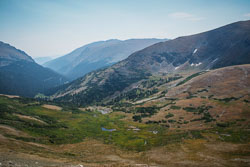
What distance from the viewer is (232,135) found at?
108 metres

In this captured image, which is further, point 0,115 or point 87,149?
point 0,115

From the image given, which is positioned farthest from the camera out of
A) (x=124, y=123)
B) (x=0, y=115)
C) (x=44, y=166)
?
(x=124, y=123)

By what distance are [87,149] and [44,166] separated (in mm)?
46698

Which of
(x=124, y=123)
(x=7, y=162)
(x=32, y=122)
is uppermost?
(x=7, y=162)

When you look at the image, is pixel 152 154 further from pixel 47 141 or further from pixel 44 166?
pixel 47 141

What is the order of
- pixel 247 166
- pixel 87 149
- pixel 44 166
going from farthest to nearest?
pixel 87 149 < pixel 247 166 < pixel 44 166

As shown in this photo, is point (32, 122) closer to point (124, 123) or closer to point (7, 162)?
point (124, 123)

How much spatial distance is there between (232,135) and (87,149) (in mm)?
86620

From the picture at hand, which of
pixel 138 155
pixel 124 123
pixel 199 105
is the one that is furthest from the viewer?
pixel 199 105

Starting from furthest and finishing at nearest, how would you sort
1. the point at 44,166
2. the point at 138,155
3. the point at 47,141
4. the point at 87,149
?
1. the point at 47,141
2. the point at 87,149
3. the point at 138,155
4. the point at 44,166

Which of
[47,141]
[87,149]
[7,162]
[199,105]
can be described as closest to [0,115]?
[47,141]

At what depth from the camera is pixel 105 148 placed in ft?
317

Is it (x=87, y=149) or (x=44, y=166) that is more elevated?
(x=44, y=166)

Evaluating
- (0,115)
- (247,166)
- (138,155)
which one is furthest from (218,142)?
(0,115)
